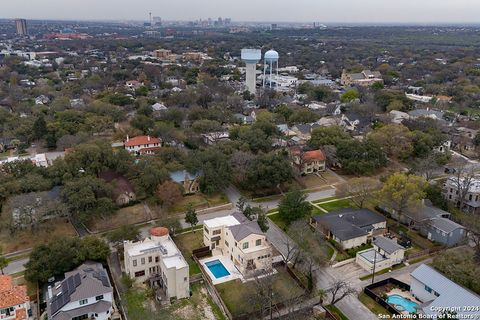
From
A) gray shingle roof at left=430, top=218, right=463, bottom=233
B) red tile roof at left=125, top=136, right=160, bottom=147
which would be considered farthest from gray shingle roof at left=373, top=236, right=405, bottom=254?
red tile roof at left=125, top=136, right=160, bottom=147

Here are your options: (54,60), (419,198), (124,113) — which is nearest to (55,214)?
(419,198)

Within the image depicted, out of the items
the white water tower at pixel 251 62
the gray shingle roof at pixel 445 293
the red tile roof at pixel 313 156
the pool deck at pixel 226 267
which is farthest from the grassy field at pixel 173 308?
the white water tower at pixel 251 62

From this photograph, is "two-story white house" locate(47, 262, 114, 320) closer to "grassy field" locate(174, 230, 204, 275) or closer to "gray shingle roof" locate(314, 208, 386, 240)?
"grassy field" locate(174, 230, 204, 275)

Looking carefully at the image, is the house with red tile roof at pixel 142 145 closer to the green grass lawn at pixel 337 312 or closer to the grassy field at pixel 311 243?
the grassy field at pixel 311 243

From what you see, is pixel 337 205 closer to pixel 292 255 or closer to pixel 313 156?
pixel 313 156

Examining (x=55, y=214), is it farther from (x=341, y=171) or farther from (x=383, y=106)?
(x=383, y=106)

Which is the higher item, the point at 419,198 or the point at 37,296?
the point at 419,198

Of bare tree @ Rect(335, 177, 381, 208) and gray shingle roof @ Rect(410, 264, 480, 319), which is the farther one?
bare tree @ Rect(335, 177, 381, 208)
